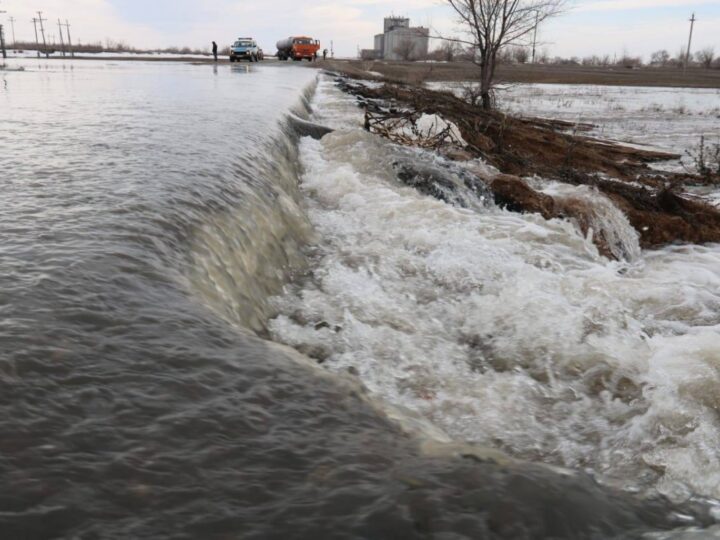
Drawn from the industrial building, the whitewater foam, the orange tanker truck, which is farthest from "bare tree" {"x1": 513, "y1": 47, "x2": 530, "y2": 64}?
the whitewater foam

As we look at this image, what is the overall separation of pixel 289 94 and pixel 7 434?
17089 millimetres

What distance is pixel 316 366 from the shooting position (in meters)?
3.11

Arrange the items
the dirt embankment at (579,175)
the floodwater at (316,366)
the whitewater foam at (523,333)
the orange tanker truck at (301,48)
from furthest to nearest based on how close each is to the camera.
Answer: the orange tanker truck at (301,48)
the dirt embankment at (579,175)
the whitewater foam at (523,333)
the floodwater at (316,366)

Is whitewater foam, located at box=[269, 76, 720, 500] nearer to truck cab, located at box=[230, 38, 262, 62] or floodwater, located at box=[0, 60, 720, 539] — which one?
floodwater, located at box=[0, 60, 720, 539]

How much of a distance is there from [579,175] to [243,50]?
151 feet

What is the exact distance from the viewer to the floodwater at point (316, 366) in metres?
1.99

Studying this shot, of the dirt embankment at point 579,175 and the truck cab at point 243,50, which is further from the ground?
the truck cab at point 243,50

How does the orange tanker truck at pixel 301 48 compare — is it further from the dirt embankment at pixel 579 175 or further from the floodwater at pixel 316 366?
the floodwater at pixel 316 366

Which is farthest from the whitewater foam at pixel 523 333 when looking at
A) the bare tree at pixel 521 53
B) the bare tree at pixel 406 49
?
the bare tree at pixel 406 49

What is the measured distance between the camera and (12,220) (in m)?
4.13

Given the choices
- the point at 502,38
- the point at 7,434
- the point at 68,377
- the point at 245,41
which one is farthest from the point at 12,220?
the point at 245,41

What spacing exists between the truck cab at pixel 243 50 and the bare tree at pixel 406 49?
59998 mm

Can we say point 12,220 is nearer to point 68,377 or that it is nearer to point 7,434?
point 68,377

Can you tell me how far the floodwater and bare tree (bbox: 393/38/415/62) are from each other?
108m
